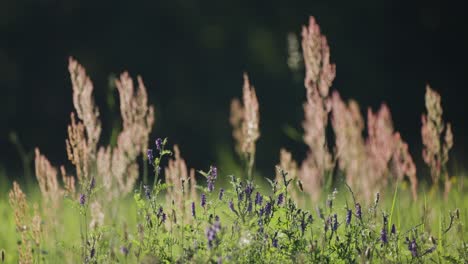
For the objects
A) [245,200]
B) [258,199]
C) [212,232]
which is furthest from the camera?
[258,199]

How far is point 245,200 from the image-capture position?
293 cm

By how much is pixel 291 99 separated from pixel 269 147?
1.25 meters

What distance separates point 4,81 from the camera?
14.2 metres

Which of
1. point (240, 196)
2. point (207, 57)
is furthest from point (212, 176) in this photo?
point (207, 57)

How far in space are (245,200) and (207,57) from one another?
1172 cm

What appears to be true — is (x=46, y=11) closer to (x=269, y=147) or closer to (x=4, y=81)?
Result: (x=4, y=81)

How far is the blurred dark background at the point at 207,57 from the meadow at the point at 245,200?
9.25 meters

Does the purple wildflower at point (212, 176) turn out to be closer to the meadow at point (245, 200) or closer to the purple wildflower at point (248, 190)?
the meadow at point (245, 200)

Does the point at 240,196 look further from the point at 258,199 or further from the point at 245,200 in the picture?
the point at 258,199

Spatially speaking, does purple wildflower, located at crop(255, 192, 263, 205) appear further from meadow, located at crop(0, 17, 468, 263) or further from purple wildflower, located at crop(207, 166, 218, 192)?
purple wildflower, located at crop(207, 166, 218, 192)

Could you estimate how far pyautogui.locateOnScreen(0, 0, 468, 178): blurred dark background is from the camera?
14.1 metres

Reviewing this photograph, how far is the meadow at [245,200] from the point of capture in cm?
291

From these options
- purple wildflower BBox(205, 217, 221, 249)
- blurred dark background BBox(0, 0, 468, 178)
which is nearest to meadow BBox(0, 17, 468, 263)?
purple wildflower BBox(205, 217, 221, 249)

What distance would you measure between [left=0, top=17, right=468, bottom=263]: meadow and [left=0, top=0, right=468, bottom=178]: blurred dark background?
9.25 m
